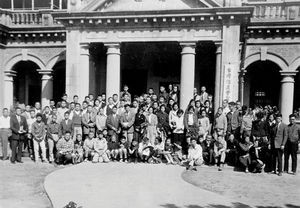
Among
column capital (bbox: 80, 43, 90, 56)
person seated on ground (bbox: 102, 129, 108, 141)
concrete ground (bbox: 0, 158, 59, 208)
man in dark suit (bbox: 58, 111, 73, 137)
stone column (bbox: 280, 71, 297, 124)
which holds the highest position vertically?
column capital (bbox: 80, 43, 90, 56)

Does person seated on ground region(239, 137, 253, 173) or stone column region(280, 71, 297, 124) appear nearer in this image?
person seated on ground region(239, 137, 253, 173)

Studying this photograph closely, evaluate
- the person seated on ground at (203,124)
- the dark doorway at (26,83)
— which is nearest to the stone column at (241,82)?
the person seated on ground at (203,124)

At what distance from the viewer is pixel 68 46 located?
15617 mm

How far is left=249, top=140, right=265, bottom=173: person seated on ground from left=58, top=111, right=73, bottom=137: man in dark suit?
617 centimetres

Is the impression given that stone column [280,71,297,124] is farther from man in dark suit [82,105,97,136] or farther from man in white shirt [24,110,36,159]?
man in white shirt [24,110,36,159]

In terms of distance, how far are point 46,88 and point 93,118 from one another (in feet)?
29.7

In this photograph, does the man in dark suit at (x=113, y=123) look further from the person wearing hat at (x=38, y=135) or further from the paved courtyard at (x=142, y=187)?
the person wearing hat at (x=38, y=135)

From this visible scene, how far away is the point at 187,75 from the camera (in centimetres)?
1467

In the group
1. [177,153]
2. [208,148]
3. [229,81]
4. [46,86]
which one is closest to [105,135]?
[177,153]

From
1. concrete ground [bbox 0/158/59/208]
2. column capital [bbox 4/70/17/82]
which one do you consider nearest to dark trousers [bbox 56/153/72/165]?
concrete ground [bbox 0/158/59/208]

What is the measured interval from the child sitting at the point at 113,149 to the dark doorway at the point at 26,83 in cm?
1183

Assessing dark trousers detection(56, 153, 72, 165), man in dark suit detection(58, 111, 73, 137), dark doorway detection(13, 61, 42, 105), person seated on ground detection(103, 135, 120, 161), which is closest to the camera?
dark trousers detection(56, 153, 72, 165)

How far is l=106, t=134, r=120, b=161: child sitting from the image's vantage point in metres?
11.8

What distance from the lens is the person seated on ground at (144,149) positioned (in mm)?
11562
